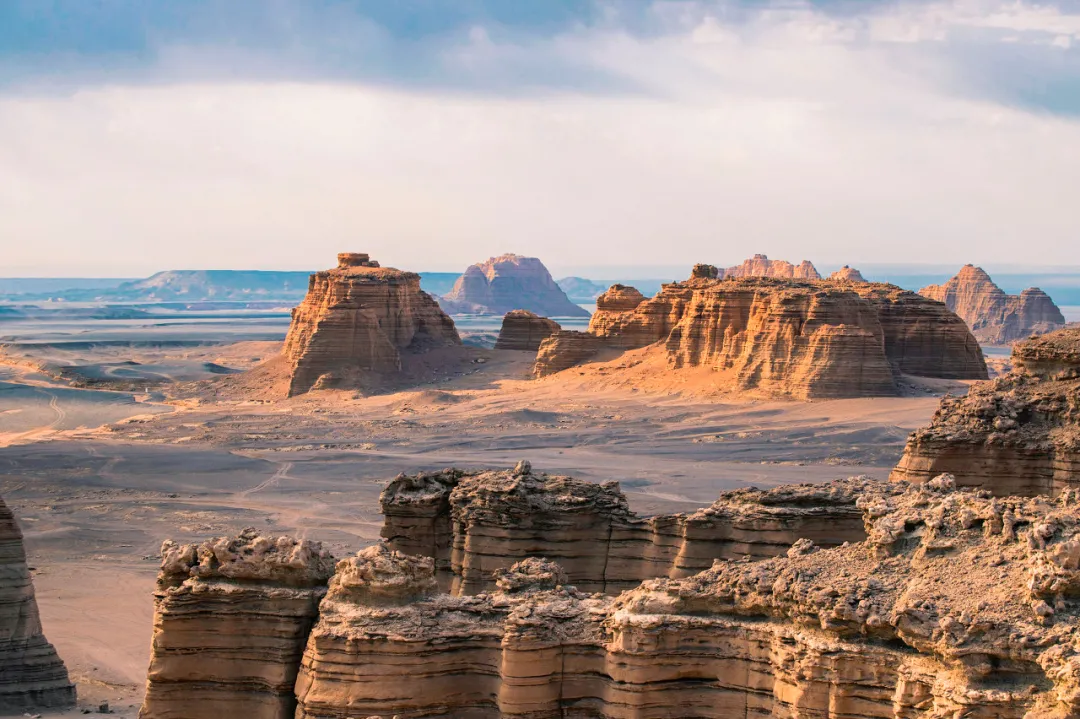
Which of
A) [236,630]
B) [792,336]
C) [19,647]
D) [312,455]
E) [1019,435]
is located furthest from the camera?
[792,336]

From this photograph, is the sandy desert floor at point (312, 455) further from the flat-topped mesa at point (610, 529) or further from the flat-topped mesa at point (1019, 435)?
the flat-topped mesa at point (1019, 435)

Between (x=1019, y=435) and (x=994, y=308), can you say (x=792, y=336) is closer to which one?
(x=1019, y=435)

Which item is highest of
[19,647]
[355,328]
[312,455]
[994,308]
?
[994,308]

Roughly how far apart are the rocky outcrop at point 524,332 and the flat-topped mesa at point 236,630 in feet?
238

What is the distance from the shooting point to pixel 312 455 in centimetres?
5150

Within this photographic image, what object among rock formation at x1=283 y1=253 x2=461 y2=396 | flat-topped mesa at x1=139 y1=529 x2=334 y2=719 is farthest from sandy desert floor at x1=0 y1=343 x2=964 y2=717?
flat-topped mesa at x1=139 y1=529 x2=334 y2=719

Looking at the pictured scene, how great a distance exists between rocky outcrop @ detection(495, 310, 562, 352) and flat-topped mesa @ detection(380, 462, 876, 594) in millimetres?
69674

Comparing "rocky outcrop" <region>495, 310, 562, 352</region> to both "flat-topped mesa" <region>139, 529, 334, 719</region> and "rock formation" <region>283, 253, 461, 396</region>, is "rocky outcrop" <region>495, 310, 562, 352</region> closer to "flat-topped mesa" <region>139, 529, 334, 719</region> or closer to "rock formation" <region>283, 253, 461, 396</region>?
"rock formation" <region>283, 253, 461, 396</region>

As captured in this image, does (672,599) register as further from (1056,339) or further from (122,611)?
(122,611)

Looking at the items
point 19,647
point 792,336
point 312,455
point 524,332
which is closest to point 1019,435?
point 19,647

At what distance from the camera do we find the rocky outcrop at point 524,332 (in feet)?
282

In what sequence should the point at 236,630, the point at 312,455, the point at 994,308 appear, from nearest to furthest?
the point at 236,630 → the point at 312,455 → the point at 994,308

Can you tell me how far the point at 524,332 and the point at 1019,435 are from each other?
226ft

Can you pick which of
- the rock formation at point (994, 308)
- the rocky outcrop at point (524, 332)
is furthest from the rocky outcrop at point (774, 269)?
the rocky outcrop at point (524, 332)
